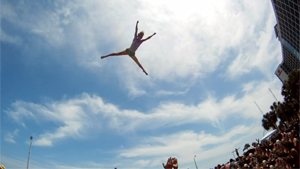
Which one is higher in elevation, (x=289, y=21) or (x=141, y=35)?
(x=289, y=21)

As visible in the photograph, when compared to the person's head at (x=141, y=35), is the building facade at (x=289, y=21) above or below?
above

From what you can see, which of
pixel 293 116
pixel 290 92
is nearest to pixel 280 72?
pixel 293 116

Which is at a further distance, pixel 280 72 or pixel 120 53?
pixel 280 72

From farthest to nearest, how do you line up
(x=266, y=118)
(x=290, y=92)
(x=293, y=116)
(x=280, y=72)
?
(x=280, y=72), (x=266, y=118), (x=293, y=116), (x=290, y=92)

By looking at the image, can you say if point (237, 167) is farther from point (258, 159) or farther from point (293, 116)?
point (293, 116)

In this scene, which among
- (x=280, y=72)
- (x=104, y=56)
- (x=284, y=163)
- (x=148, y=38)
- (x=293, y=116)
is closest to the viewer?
(x=284, y=163)

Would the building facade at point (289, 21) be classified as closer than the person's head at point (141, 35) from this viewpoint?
No

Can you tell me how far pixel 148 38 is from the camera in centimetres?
827

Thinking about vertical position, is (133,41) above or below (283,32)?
below

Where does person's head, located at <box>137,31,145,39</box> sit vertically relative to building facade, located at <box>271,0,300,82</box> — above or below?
below

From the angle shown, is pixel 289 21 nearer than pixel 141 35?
No

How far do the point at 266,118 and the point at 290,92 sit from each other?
650 inches

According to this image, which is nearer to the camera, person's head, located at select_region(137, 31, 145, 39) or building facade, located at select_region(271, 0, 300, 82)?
person's head, located at select_region(137, 31, 145, 39)

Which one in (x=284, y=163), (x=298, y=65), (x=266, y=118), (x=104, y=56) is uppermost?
(x=298, y=65)
